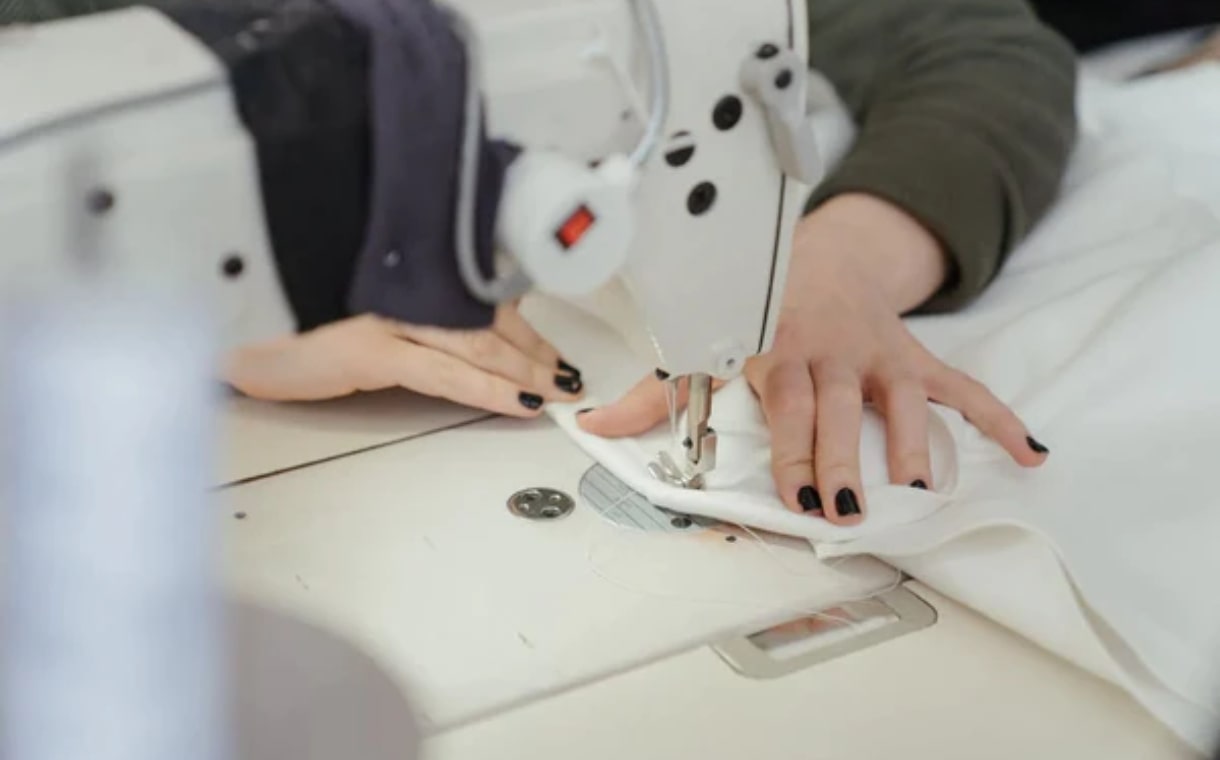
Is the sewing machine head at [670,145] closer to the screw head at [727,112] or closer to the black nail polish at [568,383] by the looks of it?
the screw head at [727,112]

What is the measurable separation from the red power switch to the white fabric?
0.24m

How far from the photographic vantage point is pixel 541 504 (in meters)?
0.71

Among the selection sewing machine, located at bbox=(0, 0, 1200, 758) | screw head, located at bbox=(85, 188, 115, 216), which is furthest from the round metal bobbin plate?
screw head, located at bbox=(85, 188, 115, 216)

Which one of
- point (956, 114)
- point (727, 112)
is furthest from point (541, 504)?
point (956, 114)

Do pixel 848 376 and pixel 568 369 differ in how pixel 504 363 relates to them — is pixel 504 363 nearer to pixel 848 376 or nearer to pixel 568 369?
pixel 568 369

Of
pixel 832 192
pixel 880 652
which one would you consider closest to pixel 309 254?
pixel 880 652

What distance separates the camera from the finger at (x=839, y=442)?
0.67m

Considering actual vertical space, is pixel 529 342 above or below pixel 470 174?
below

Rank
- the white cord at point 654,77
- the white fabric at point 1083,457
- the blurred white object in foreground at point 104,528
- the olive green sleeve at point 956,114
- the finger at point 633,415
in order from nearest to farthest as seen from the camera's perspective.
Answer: the blurred white object in foreground at point 104,528, the white cord at point 654,77, the white fabric at point 1083,457, the finger at point 633,415, the olive green sleeve at point 956,114

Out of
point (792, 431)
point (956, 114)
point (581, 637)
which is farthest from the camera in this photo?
point (956, 114)

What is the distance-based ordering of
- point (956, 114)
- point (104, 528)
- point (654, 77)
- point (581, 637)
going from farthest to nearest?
point (956, 114)
point (581, 637)
point (654, 77)
point (104, 528)

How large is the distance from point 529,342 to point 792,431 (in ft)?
0.56

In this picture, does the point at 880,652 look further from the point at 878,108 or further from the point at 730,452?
the point at 878,108

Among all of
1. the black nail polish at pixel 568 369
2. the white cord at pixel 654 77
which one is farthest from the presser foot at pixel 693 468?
the white cord at pixel 654 77
